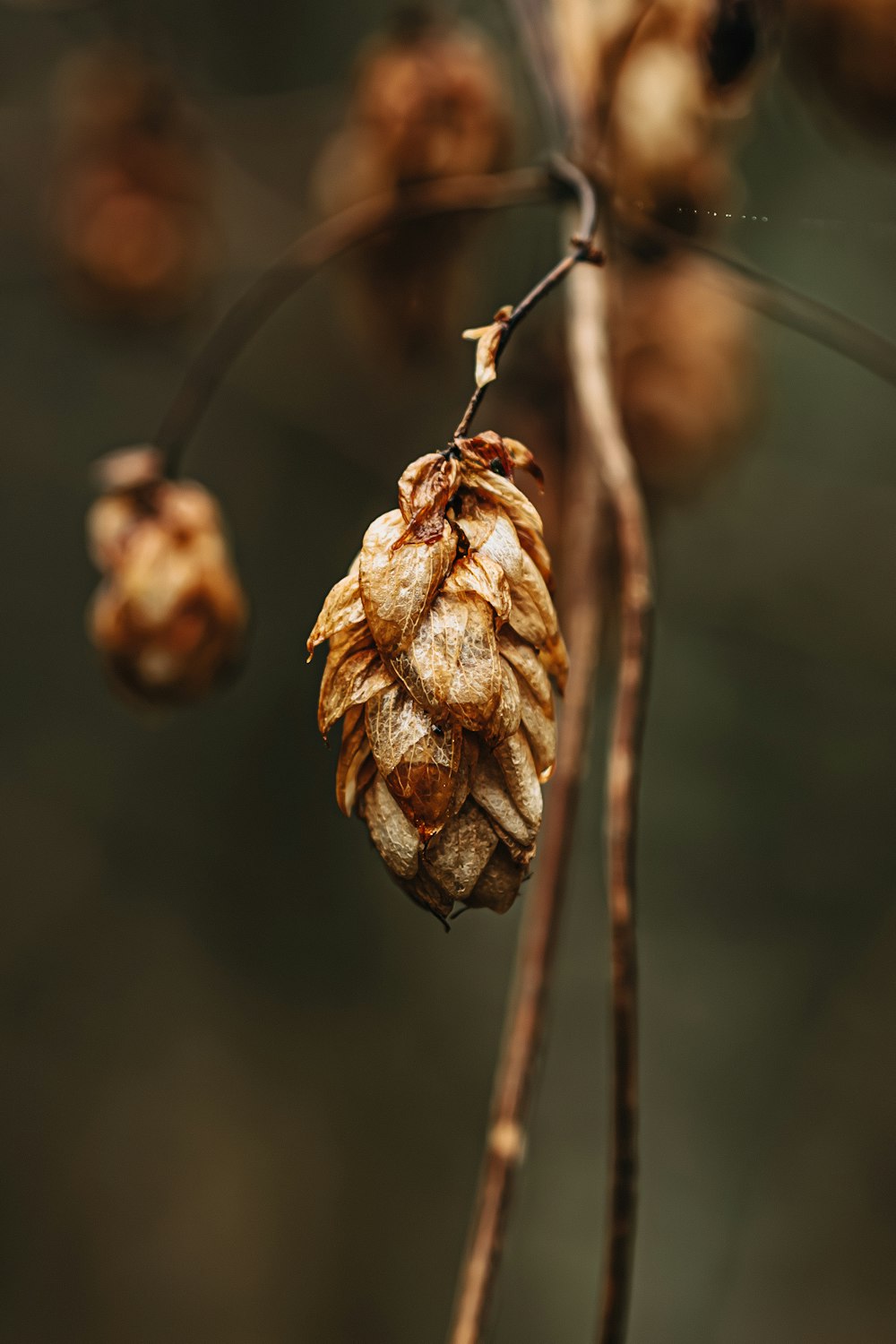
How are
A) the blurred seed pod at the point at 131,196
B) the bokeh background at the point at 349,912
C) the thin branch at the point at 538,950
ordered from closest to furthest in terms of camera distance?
the thin branch at the point at 538,950
the blurred seed pod at the point at 131,196
the bokeh background at the point at 349,912

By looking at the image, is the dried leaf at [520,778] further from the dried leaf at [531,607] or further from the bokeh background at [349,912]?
the bokeh background at [349,912]

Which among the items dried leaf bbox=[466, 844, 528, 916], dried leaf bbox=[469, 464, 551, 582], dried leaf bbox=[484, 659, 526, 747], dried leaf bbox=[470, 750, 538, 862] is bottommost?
dried leaf bbox=[466, 844, 528, 916]

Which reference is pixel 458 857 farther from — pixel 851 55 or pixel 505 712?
pixel 851 55

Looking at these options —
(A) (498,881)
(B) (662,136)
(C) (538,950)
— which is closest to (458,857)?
(A) (498,881)

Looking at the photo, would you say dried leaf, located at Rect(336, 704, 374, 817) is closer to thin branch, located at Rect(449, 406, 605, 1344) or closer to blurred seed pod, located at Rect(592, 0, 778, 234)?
thin branch, located at Rect(449, 406, 605, 1344)

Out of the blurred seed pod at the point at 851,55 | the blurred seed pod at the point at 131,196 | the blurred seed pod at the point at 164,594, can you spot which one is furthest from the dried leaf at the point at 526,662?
the blurred seed pod at the point at 131,196

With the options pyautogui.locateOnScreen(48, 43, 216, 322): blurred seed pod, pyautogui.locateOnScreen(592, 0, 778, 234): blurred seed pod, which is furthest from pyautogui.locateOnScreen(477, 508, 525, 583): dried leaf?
pyautogui.locateOnScreen(48, 43, 216, 322): blurred seed pod
